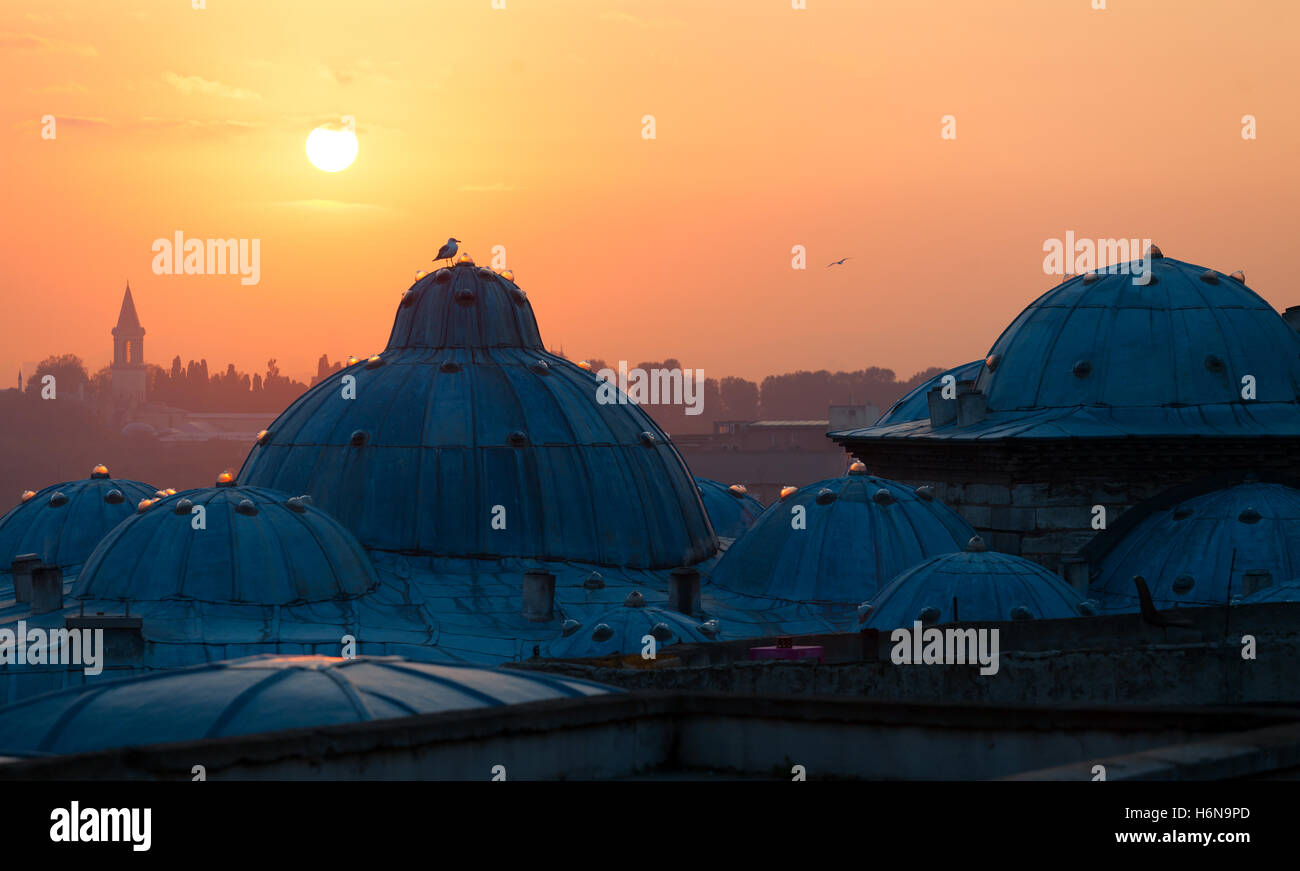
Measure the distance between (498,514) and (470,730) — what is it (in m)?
29.2

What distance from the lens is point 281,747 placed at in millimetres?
12742

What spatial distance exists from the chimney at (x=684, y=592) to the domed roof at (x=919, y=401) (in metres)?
13.6

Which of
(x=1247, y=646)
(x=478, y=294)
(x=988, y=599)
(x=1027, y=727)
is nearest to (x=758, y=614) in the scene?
(x=988, y=599)

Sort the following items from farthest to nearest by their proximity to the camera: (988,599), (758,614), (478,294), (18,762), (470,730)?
(478,294) < (758,614) < (988,599) < (470,730) < (18,762)

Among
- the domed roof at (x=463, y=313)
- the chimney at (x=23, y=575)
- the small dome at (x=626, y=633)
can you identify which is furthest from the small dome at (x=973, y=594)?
the chimney at (x=23, y=575)

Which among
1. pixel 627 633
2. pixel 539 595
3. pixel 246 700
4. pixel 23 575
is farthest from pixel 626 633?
pixel 246 700

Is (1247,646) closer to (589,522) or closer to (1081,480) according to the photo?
(1081,480)

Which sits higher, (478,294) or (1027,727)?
(478,294)

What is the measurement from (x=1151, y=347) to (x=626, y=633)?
17.1 meters

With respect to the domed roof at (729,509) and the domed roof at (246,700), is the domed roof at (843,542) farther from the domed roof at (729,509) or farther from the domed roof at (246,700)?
the domed roof at (246,700)

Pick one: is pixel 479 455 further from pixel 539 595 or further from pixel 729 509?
pixel 729 509

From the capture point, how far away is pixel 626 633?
34.6m

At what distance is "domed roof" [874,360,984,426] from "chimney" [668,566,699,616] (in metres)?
13.6

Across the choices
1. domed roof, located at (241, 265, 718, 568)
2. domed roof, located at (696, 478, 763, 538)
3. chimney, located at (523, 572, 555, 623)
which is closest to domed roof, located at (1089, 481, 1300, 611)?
domed roof, located at (241, 265, 718, 568)
